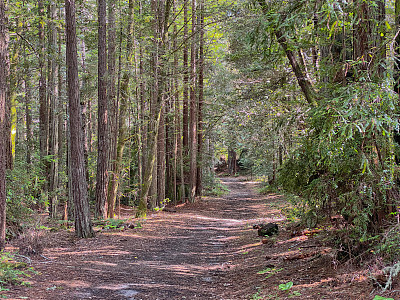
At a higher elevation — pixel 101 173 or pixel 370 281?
pixel 101 173

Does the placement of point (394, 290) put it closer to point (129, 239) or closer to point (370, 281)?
point (370, 281)

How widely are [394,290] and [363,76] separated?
8.51 feet

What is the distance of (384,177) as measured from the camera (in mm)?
4359

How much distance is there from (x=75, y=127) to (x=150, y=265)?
460 cm

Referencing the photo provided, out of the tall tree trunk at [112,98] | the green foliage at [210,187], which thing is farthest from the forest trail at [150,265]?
the green foliage at [210,187]

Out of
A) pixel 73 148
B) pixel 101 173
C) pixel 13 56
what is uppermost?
pixel 13 56

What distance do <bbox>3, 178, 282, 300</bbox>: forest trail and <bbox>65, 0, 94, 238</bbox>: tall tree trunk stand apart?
847 mm

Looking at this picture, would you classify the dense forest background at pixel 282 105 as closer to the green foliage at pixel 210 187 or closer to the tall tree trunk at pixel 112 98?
the tall tree trunk at pixel 112 98

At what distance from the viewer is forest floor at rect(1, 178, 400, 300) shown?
521cm

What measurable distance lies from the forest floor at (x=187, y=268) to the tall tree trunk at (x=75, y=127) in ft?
2.75

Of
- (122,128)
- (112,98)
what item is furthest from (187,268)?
(112,98)

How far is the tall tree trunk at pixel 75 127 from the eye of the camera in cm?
972

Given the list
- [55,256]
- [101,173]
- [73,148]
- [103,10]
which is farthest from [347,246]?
[103,10]

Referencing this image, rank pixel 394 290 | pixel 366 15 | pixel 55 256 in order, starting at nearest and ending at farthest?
1. pixel 394 290
2. pixel 366 15
3. pixel 55 256
